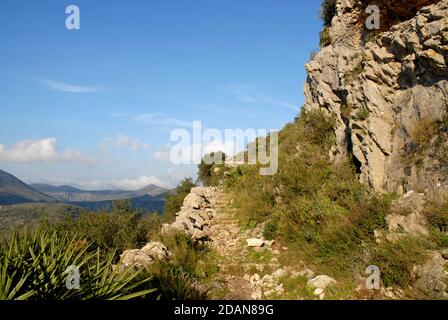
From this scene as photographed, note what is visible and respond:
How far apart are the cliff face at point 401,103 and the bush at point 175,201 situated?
12034 mm

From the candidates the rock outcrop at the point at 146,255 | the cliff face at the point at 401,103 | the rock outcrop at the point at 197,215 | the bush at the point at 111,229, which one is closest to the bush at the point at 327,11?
the cliff face at the point at 401,103

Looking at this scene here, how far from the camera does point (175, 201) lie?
22.7 metres

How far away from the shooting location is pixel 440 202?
7.25 metres

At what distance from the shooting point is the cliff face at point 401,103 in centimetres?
827

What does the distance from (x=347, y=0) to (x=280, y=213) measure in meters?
10.6

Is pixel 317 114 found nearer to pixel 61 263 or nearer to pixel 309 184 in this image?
pixel 309 184

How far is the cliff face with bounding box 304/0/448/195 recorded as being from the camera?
8.27m

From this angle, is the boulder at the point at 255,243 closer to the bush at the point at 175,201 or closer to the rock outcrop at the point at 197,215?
the rock outcrop at the point at 197,215

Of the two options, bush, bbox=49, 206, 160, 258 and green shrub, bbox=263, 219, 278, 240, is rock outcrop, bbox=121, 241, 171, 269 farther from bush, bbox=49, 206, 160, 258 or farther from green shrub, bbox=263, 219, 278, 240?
bush, bbox=49, 206, 160, 258

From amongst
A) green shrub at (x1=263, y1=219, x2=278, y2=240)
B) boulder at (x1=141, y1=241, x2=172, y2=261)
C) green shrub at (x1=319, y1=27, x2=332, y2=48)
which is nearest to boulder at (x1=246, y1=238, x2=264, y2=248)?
green shrub at (x1=263, y1=219, x2=278, y2=240)

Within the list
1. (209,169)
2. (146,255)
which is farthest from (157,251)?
(209,169)

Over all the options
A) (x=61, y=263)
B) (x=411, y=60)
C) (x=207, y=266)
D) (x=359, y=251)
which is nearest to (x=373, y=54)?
(x=411, y=60)

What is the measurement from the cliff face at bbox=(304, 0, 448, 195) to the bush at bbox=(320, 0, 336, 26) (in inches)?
204

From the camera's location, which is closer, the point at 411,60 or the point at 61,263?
the point at 61,263
